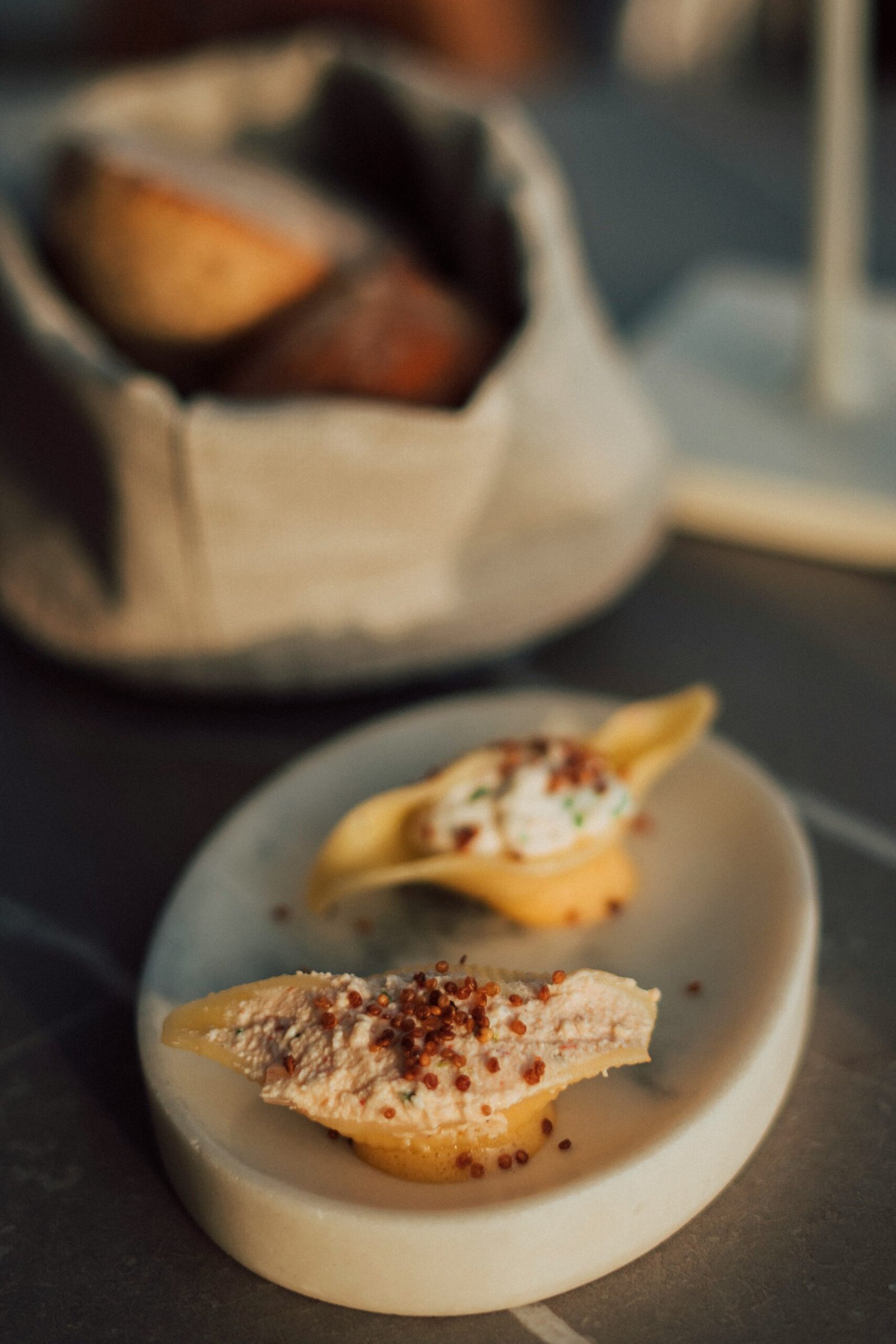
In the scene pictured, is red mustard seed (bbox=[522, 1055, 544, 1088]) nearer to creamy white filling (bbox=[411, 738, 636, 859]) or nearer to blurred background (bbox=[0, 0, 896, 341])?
creamy white filling (bbox=[411, 738, 636, 859])

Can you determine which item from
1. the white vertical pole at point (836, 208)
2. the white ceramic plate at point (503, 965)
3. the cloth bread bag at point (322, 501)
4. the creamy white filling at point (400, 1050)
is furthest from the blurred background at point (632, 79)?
the creamy white filling at point (400, 1050)

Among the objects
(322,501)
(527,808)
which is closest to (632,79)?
(322,501)

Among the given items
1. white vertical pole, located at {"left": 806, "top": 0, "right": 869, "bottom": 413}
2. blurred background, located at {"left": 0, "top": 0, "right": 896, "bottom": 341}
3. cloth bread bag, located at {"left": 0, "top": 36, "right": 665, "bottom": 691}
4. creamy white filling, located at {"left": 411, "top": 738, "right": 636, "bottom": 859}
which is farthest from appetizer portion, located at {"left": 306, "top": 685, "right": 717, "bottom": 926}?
blurred background, located at {"left": 0, "top": 0, "right": 896, "bottom": 341}

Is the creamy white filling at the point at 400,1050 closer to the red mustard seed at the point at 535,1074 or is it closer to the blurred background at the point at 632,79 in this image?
the red mustard seed at the point at 535,1074

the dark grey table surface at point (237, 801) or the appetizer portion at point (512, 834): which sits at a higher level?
the appetizer portion at point (512, 834)

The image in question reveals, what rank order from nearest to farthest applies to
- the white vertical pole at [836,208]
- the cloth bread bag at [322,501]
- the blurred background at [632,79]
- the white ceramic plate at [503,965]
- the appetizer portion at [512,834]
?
the white ceramic plate at [503,965] < the appetizer portion at [512,834] < the cloth bread bag at [322,501] < the white vertical pole at [836,208] < the blurred background at [632,79]

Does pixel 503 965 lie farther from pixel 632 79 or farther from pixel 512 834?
pixel 632 79

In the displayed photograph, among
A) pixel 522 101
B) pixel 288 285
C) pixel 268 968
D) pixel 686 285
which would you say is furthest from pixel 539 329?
pixel 522 101

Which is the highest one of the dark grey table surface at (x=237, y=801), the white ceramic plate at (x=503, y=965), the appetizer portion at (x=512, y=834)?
the appetizer portion at (x=512, y=834)
